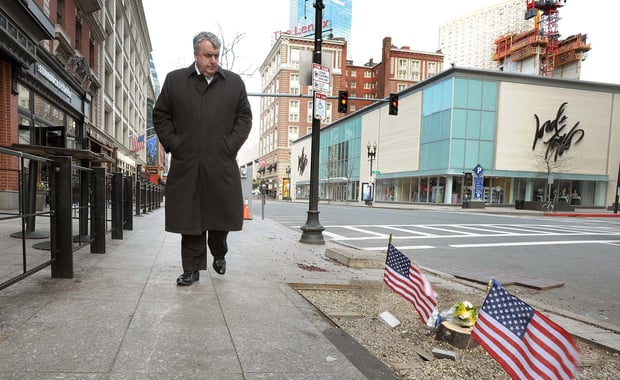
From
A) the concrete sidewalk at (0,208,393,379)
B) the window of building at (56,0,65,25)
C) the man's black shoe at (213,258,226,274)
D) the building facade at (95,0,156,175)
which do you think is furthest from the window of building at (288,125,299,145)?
the man's black shoe at (213,258,226,274)

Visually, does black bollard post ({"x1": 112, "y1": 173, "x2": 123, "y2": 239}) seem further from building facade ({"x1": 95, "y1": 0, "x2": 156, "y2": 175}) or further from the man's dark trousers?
building facade ({"x1": 95, "y1": 0, "x2": 156, "y2": 175})

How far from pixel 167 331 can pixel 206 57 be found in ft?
7.69

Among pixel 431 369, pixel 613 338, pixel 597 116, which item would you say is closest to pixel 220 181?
pixel 431 369

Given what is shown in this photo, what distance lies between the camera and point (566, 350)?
6.05 feet

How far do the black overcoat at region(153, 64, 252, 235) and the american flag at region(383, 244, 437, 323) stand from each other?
1.60m

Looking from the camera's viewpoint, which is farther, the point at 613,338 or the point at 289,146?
the point at 289,146

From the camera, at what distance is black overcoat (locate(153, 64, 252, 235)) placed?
345 centimetres

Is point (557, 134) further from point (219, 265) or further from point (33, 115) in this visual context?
point (219, 265)

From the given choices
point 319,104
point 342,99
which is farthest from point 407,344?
point 342,99

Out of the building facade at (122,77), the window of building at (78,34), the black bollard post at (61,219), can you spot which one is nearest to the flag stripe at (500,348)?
the black bollard post at (61,219)

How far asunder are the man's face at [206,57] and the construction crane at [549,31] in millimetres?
79858

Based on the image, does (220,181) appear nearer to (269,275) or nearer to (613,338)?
(269,275)

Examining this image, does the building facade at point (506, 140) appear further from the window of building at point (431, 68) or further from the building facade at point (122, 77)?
the window of building at point (431, 68)

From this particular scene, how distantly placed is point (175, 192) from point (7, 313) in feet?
4.78
